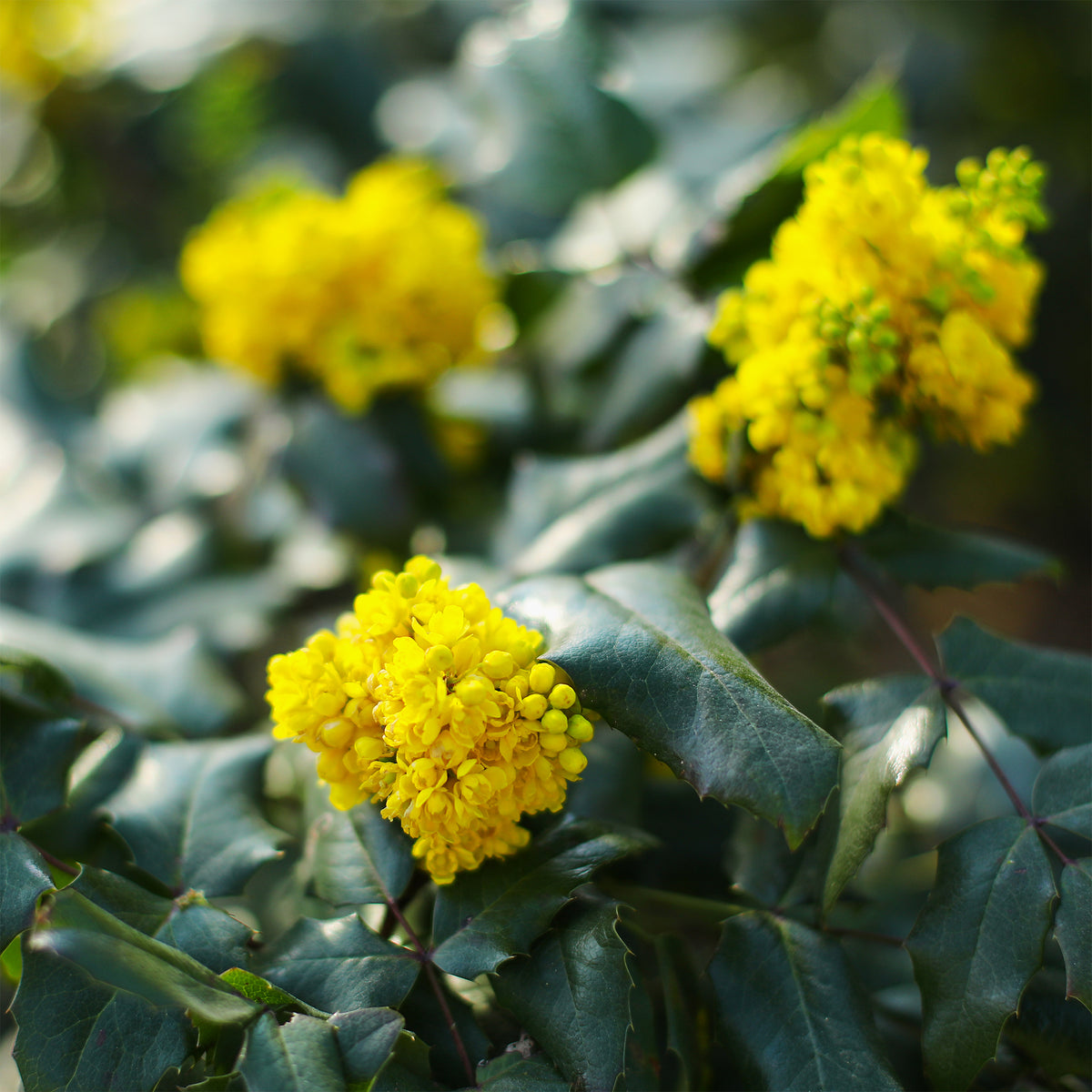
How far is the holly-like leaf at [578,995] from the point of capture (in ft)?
1.97

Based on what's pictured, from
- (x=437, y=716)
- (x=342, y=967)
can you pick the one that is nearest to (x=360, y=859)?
(x=342, y=967)

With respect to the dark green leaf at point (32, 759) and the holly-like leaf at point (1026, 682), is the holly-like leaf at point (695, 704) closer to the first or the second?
the holly-like leaf at point (1026, 682)

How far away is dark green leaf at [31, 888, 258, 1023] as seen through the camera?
53 centimetres

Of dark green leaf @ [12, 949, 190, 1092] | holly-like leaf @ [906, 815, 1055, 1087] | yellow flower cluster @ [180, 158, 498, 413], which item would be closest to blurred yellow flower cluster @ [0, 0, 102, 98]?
yellow flower cluster @ [180, 158, 498, 413]

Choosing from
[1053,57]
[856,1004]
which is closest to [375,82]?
[1053,57]

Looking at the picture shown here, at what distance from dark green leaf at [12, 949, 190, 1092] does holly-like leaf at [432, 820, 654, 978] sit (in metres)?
0.19

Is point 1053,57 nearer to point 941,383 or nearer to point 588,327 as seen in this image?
point 588,327

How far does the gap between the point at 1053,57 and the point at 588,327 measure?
1569mm

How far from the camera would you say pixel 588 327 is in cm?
115

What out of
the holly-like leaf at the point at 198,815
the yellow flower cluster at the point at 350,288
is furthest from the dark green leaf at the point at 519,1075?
the yellow flower cluster at the point at 350,288

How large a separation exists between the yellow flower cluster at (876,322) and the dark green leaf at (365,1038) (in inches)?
20.4

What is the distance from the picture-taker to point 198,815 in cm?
78

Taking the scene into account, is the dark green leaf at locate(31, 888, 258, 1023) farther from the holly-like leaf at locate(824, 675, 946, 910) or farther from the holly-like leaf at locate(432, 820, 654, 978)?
the holly-like leaf at locate(824, 675, 946, 910)

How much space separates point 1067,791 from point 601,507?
1.54ft
